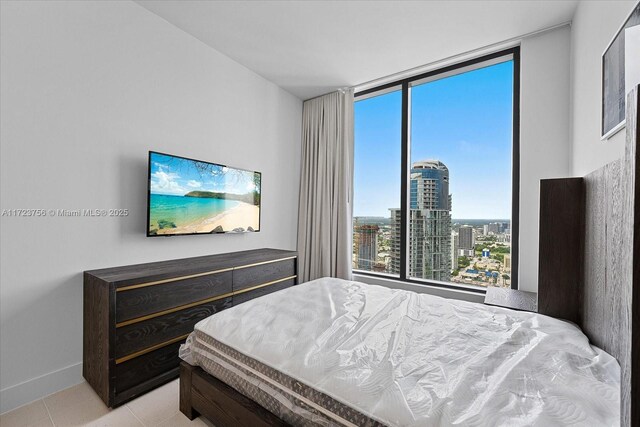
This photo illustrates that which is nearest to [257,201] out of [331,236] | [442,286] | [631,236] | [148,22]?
[331,236]

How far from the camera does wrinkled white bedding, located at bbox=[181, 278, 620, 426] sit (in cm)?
84

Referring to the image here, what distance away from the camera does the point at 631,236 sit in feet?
2.00

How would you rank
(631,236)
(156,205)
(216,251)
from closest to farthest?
(631,236), (156,205), (216,251)

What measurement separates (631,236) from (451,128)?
112 inches

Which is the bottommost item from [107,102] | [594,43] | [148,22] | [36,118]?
[36,118]

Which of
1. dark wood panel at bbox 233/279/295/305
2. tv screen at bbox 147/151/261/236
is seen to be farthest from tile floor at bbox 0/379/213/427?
tv screen at bbox 147/151/261/236

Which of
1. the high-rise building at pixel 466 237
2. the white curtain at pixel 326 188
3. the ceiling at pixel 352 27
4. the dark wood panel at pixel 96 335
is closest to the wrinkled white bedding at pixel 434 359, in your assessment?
the dark wood panel at pixel 96 335

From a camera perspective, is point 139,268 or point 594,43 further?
point 139,268

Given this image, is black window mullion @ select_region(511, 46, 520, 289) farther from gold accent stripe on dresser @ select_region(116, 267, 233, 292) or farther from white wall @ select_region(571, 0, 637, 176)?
gold accent stripe on dresser @ select_region(116, 267, 233, 292)

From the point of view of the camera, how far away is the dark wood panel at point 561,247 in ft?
5.32

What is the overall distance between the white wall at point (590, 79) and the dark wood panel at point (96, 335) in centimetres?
286

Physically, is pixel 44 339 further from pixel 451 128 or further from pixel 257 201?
pixel 451 128

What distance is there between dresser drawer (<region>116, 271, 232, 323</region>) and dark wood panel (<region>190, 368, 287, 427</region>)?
0.64m

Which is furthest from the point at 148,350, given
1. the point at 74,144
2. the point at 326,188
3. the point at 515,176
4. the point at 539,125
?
the point at 539,125
